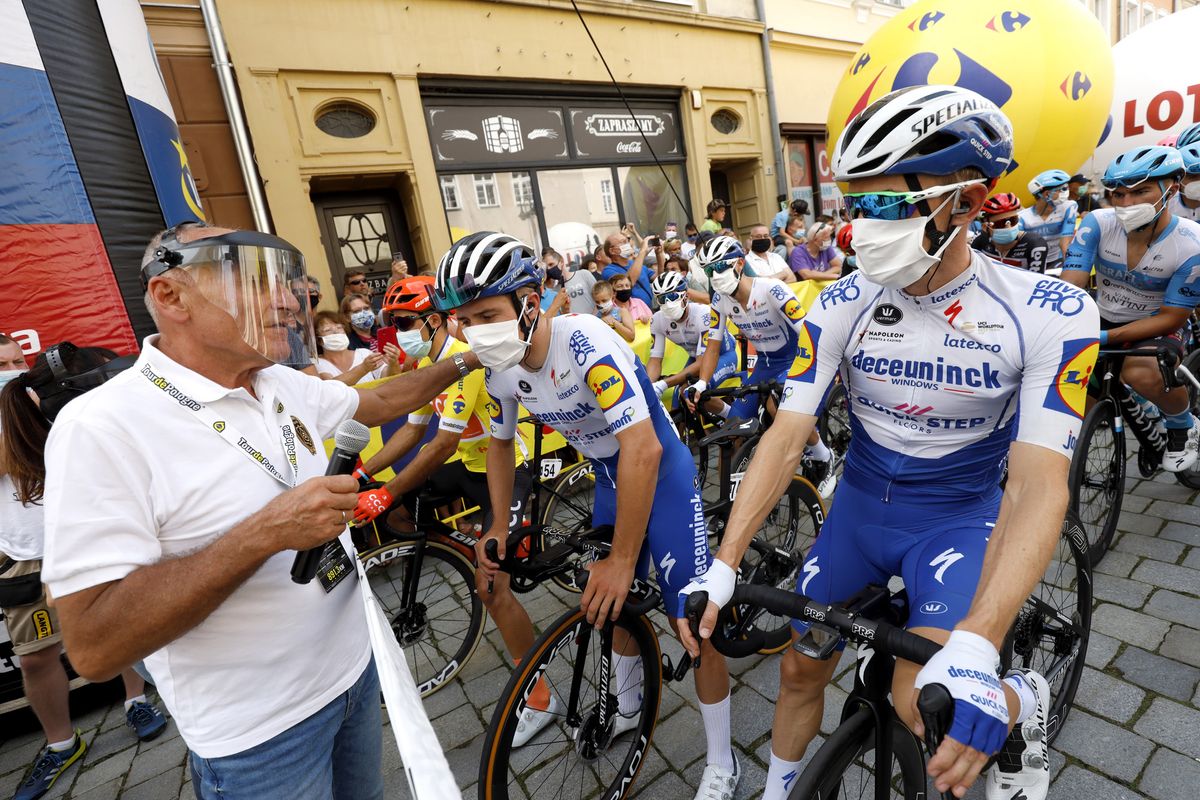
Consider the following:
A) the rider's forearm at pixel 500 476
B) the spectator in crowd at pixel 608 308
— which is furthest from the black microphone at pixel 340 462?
the spectator in crowd at pixel 608 308

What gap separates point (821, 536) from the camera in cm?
221

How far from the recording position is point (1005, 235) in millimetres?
5938

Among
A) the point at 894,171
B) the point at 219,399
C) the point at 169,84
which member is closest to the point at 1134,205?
the point at 894,171

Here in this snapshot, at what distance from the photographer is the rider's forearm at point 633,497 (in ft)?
7.18

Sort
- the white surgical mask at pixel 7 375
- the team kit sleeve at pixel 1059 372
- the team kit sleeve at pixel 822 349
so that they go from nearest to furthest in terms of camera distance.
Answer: the team kit sleeve at pixel 1059 372
the team kit sleeve at pixel 822 349
the white surgical mask at pixel 7 375

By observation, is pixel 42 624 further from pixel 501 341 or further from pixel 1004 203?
pixel 1004 203

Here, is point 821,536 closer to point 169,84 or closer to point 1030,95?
point 1030,95

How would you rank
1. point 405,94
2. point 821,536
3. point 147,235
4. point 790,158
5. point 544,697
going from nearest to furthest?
point 821,536
point 544,697
point 147,235
point 405,94
point 790,158

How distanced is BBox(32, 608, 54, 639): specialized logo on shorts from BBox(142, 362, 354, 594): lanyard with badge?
2636 millimetres

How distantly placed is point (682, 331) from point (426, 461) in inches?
151

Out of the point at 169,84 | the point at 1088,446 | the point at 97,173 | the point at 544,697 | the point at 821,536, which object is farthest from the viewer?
the point at 169,84

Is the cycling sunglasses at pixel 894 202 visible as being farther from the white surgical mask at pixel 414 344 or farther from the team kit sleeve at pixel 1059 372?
the white surgical mask at pixel 414 344

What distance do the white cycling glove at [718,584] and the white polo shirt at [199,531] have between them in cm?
110

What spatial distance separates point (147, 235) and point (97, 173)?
1.54 feet
